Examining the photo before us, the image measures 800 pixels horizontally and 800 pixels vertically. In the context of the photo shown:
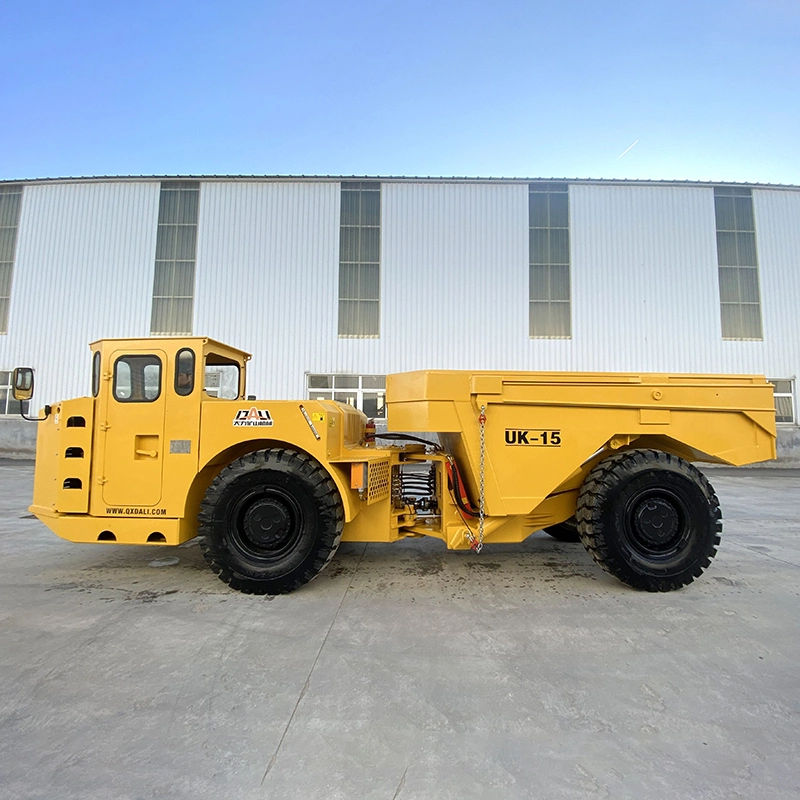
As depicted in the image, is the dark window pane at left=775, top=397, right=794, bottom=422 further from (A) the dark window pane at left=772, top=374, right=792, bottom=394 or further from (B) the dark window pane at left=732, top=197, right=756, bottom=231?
(B) the dark window pane at left=732, top=197, right=756, bottom=231

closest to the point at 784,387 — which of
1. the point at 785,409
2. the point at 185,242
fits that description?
the point at 785,409

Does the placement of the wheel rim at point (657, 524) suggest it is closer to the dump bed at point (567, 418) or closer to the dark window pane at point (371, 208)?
the dump bed at point (567, 418)

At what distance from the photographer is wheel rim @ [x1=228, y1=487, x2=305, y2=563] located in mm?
4066

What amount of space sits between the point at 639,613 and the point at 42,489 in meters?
5.50

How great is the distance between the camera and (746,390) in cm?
426

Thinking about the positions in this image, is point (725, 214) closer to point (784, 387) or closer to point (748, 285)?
point (748, 285)

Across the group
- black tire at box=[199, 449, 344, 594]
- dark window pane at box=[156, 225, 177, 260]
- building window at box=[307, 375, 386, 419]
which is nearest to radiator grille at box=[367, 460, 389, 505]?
black tire at box=[199, 449, 344, 594]

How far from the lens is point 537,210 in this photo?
17.9 meters

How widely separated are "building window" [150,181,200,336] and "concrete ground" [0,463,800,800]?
14743 millimetres

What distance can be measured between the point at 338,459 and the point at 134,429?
1.89 meters

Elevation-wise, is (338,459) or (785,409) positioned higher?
(785,409)

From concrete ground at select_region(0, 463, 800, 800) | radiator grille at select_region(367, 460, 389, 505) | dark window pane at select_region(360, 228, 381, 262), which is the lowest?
concrete ground at select_region(0, 463, 800, 800)

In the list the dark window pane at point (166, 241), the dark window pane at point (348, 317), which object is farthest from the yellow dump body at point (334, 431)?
the dark window pane at point (166, 241)

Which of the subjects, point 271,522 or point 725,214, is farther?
point 725,214
